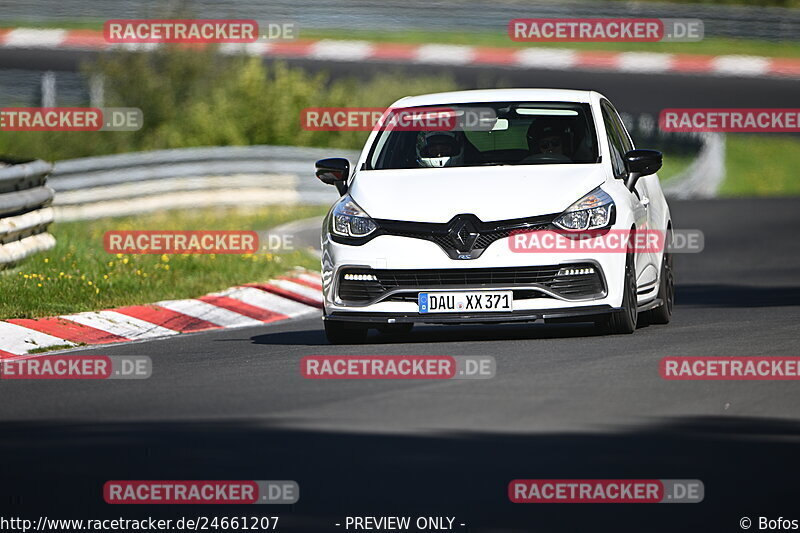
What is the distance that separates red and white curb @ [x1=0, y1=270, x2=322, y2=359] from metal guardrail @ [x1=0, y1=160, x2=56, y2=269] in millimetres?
1608

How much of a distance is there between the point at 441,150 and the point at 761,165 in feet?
87.8

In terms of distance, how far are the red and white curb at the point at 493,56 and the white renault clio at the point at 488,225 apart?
29371 mm

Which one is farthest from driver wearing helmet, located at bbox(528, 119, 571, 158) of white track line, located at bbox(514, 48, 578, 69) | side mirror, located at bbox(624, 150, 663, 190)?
white track line, located at bbox(514, 48, 578, 69)

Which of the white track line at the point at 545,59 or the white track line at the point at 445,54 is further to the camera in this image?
the white track line at the point at 445,54

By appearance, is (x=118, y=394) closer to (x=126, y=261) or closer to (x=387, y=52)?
(x=126, y=261)

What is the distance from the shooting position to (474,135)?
1223 centimetres

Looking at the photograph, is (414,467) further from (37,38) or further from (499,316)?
(37,38)

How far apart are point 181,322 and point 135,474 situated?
721 cm

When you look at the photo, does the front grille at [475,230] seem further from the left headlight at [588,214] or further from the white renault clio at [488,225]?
the left headlight at [588,214]

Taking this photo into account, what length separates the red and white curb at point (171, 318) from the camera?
12445 mm

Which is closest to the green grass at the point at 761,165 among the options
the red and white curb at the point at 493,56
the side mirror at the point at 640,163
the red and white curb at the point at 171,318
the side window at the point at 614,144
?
the red and white curb at the point at 493,56

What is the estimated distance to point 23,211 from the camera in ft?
52.1

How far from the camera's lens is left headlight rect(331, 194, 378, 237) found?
1152 centimetres

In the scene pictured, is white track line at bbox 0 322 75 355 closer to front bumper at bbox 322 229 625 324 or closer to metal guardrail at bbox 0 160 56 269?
front bumper at bbox 322 229 625 324
